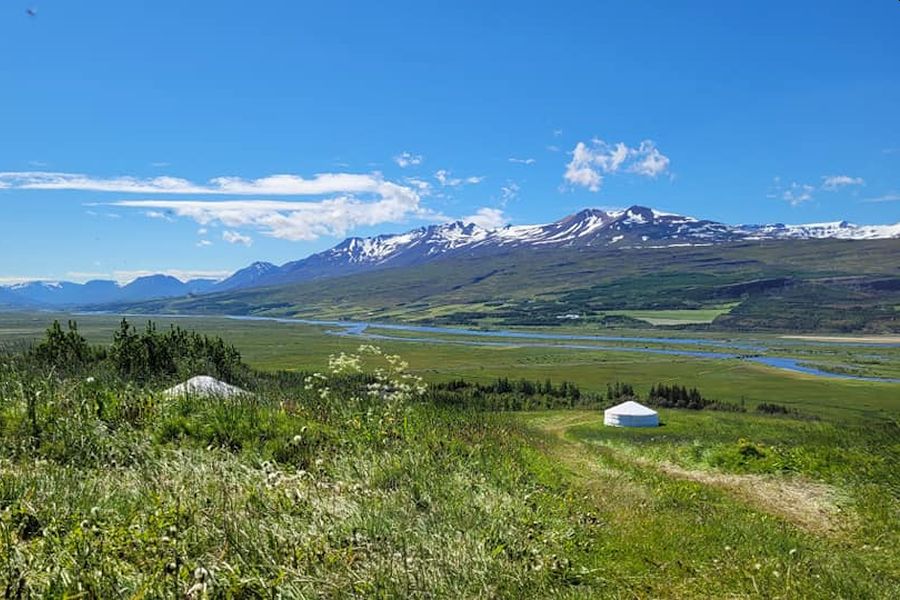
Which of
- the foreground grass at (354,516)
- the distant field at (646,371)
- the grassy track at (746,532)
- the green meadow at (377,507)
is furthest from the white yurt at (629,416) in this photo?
the distant field at (646,371)

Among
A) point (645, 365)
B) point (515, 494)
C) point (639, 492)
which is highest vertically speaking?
point (515, 494)

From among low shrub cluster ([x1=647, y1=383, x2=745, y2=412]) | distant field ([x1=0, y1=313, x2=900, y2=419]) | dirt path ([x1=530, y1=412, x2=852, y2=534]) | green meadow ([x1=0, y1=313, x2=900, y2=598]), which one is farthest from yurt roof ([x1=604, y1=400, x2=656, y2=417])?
distant field ([x1=0, y1=313, x2=900, y2=419])

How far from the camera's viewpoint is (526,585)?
577 centimetres

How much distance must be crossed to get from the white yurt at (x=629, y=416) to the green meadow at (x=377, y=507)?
3489cm

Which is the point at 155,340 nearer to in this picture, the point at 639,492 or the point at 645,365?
the point at 639,492

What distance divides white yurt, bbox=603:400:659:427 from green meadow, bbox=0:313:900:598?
34887 millimetres

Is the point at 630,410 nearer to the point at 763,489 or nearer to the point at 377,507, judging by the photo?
the point at 763,489

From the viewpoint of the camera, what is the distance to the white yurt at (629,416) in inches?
1999

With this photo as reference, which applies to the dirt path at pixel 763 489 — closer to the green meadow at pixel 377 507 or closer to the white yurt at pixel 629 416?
the green meadow at pixel 377 507

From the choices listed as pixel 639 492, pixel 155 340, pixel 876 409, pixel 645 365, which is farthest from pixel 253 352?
pixel 639 492

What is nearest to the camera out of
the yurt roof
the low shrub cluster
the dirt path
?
the dirt path

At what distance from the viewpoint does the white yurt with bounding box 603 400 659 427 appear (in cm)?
5078

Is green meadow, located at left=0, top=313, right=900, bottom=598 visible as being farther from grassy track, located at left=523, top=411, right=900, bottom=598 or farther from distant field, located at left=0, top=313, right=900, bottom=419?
distant field, located at left=0, top=313, right=900, bottom=419

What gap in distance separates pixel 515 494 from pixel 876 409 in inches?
4151
